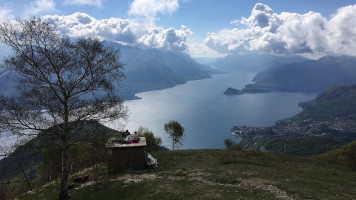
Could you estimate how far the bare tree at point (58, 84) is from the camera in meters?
16.4

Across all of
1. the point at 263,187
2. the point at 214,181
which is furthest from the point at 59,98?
the point at 263,187

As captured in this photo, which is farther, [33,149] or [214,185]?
[214,185]

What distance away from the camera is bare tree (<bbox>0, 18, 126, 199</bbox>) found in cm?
1644

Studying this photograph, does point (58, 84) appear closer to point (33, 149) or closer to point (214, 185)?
point (33, 149)

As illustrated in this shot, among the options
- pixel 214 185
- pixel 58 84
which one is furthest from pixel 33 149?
pixel 214 185

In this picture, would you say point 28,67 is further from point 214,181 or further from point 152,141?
point 152,141

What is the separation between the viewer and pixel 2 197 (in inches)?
848

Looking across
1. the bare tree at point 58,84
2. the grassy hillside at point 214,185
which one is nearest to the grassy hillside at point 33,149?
the bare tree at point 58,84

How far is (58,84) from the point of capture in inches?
729

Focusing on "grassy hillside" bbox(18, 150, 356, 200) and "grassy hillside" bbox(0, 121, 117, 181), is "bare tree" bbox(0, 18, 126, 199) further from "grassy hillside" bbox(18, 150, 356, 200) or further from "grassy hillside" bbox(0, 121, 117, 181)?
"grassy hillside" bbox(18, 150, 356, 200)

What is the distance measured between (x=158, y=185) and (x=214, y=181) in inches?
249

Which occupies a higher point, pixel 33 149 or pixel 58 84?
pixel 58 84

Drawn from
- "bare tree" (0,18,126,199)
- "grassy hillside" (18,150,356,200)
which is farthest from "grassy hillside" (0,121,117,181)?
"grassy hillside" (18,150,356,200)

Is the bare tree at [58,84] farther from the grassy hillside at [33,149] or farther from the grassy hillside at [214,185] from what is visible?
the grassy hillside at [214,185]
